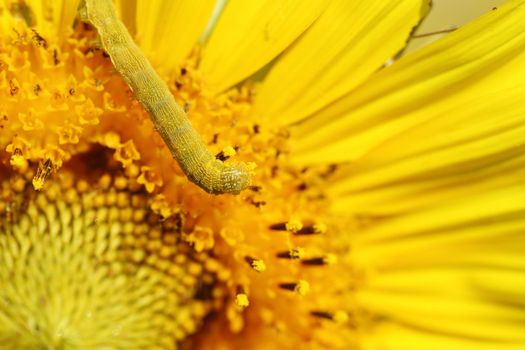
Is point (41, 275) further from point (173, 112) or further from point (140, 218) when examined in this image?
point (173, 112)

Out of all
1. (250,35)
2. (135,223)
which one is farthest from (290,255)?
(250,35)

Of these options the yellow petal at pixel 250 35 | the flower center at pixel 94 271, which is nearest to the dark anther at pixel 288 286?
the flower center at pixel 94 271

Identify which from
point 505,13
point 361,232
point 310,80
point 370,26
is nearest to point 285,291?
Result: point 361,232

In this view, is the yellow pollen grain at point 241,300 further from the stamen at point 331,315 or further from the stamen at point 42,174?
the stamen at point 42,174

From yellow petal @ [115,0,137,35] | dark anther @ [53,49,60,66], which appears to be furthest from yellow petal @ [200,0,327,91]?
dark anther @ [53,49,60,66]

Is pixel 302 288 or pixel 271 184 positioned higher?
pixel 271 184

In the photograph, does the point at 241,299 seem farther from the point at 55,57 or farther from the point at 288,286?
the point at 55,57

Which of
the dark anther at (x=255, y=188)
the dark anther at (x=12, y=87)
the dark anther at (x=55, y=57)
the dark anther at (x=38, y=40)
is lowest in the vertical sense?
the dark anther at (x=255, y=188)
